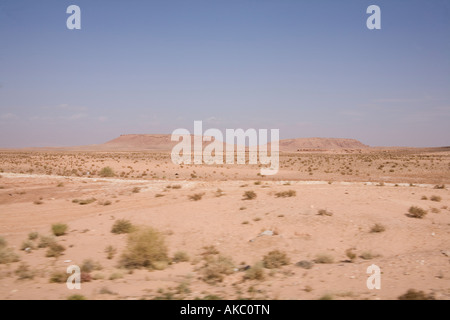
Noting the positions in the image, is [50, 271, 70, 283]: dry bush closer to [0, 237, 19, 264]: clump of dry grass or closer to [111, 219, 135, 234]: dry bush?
[0, 237, 19, 264]: clump of dry grass

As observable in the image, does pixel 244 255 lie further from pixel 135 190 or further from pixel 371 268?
pixel 135 190

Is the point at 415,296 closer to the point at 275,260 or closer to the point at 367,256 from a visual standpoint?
the point at 367,256

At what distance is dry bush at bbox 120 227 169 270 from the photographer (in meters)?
8.84

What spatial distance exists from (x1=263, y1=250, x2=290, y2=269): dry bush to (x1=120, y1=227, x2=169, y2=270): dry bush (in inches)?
107

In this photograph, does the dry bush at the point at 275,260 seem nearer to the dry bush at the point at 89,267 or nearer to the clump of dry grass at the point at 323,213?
the dry bush at the point at 89,267

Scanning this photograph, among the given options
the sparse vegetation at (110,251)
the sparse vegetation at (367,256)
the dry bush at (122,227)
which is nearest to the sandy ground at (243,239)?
the sparse vegetation at (367,256)

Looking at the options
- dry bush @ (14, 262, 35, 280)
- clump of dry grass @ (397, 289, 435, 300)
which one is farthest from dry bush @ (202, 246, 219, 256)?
clump of dry grass @ (397, 289, 435, 300)

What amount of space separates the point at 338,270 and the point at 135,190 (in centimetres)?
1647

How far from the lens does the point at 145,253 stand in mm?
9016

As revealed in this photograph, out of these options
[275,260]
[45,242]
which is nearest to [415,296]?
[275,260]

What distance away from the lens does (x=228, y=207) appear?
1592cm

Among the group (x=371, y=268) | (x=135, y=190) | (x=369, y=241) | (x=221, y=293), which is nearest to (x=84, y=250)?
(x=221, y=293)

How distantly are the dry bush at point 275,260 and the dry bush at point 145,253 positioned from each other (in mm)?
2727

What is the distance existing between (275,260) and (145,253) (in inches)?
140
